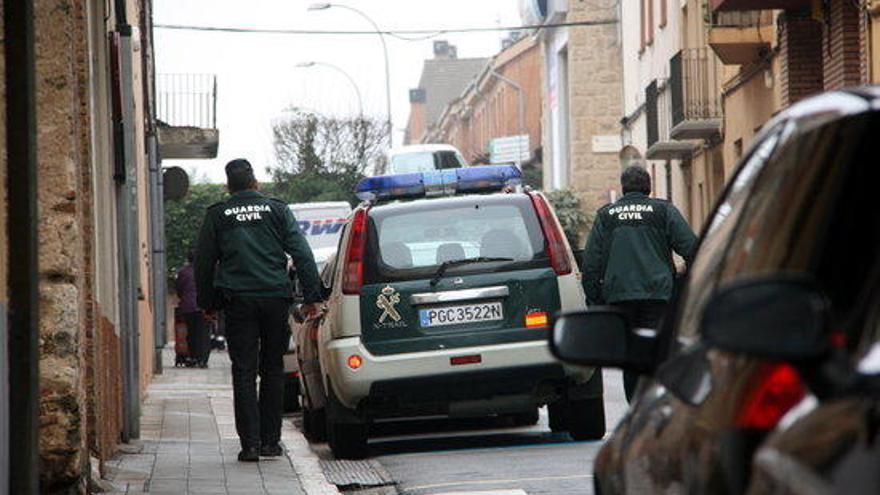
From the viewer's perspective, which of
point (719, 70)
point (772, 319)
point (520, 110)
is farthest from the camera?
point (520, 110)

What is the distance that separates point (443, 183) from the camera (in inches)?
631

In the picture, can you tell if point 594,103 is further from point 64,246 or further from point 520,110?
point 64,246

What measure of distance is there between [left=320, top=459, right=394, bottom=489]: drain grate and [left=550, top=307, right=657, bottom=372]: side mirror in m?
7.91

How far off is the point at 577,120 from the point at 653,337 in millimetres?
62662

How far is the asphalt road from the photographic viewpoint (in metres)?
12.2

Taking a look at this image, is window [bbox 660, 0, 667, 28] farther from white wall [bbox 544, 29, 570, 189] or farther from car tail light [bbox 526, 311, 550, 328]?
car tail light [bbox 526, 311, 550, 328]

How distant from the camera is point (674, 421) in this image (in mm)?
4188

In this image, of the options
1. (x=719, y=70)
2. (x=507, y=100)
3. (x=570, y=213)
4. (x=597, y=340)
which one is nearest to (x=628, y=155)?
(x=719, y=70)

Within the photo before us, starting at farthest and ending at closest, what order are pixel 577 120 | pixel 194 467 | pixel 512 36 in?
pixel 512 36 → pixel 577 120 → pixel 194 467

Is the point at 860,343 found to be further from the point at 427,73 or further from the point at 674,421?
the point at 427,73

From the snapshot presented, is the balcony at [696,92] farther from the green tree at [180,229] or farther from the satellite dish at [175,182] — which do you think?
the green tree at [180,229]

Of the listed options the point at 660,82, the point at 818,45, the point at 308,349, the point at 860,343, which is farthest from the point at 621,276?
the point at 660,82

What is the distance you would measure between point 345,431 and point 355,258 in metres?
1.14

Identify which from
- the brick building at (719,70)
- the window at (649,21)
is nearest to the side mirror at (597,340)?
the brick building at (719,70)
